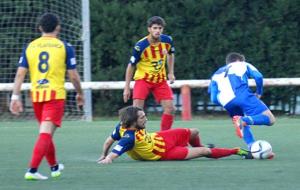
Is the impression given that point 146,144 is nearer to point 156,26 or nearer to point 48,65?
point 48,65

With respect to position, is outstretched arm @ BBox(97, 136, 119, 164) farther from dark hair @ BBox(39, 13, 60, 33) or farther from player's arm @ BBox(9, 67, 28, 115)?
dark hair @ BBox(39, 13, 60, 33)

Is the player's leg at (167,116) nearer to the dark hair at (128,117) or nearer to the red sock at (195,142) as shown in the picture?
the red sock at (195,142)

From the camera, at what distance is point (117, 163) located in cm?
1024

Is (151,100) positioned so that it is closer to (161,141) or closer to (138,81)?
(138,81)

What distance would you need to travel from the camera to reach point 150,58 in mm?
12211

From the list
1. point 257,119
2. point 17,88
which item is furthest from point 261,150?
point 17,88

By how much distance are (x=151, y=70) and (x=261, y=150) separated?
2454 mm

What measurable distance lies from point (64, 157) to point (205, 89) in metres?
8.11

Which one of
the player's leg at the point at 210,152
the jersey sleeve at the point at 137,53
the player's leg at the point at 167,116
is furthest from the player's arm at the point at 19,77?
the player's leg at the point at 167,116

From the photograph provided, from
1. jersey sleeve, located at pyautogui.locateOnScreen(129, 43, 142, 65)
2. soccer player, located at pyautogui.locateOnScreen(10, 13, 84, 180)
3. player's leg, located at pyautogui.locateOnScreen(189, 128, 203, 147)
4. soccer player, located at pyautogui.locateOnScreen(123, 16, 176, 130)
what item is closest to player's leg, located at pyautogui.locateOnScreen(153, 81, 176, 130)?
soccer player, located at pyautogui.locateOnScreen(123, 16, 176, 130)

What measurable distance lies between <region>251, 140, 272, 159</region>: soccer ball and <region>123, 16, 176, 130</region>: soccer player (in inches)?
82.8

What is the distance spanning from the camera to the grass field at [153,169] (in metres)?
8.41

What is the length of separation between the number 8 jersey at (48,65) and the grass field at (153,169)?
825 millimetres

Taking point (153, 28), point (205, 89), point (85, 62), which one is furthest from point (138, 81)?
point (205, 89)
